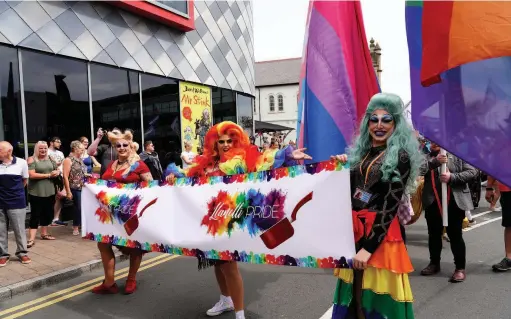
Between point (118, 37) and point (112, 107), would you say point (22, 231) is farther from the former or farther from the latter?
point (118, 37)

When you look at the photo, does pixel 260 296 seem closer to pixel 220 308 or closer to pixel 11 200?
pixel 220 308

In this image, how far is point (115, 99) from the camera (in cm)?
1046

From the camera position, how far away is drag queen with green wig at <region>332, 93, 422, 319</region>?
2410 millimetres

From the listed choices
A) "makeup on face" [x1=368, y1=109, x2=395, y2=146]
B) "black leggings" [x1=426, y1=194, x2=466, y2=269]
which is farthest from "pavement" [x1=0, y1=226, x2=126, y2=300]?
"black leggings" [x1=426, y1=194, x2=466, y2=269]

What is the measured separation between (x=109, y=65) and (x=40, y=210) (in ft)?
15.6

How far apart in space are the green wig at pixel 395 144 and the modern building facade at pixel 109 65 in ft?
25.6

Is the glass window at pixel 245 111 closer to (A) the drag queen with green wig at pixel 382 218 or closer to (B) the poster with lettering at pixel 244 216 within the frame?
(B) the poster with lettering at pixel 244 216

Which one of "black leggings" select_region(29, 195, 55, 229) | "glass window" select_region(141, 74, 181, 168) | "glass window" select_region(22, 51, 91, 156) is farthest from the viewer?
"glass window" select_region(141, 74, 181, 168)

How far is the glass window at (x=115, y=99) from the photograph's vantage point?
990 cm

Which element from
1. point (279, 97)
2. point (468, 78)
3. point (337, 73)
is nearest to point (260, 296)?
point (337, 73)

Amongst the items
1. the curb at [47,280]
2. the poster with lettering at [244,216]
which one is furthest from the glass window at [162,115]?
the poster with lettering at [244,216]

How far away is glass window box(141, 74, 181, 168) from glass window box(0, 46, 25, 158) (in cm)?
357

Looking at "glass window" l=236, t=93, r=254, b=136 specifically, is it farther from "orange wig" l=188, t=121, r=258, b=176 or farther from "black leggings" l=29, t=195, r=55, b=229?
"orange wig" l=188, t=121, r=258, b=176

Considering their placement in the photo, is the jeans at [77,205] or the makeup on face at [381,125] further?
the jeans at [77,205]
